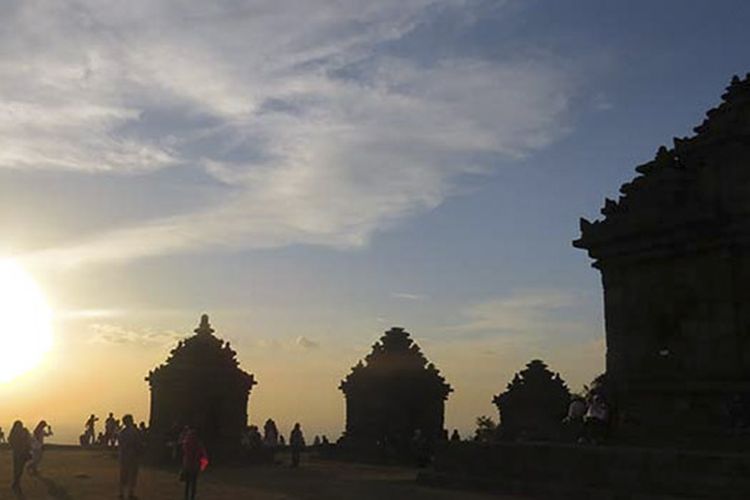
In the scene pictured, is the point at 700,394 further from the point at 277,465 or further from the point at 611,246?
the point at 277,465

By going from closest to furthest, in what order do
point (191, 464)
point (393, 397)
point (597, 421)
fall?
point (191, 464) < point (597, 421) < point (393, 397)

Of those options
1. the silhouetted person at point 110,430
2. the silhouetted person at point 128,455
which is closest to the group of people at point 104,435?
the silhouetted person at point 110,430

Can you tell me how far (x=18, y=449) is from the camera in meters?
22.2

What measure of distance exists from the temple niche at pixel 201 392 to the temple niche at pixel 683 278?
16.7 meters

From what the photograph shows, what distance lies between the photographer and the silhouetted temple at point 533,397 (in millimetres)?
41312

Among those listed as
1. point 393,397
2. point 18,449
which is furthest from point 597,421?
point 393,397

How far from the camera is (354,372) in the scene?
41375mm

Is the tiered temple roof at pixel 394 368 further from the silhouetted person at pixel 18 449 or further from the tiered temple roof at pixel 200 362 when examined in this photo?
the silhouetted person at pixel 18 449

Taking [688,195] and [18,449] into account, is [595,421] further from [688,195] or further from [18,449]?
[18,449]

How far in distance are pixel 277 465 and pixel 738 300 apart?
19354 mm

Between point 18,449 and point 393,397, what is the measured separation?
68.2 ft

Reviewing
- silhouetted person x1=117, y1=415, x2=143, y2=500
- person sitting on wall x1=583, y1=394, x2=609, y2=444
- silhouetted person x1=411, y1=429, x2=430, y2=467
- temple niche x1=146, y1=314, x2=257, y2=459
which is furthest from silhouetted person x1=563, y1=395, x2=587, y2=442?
temple niche x1=146, y1=314, x2=257, y2=459

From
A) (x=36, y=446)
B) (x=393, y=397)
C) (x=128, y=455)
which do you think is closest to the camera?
(x=128, y=455)

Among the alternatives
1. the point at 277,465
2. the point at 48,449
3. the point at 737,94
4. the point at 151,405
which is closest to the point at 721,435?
the point at 737,94
